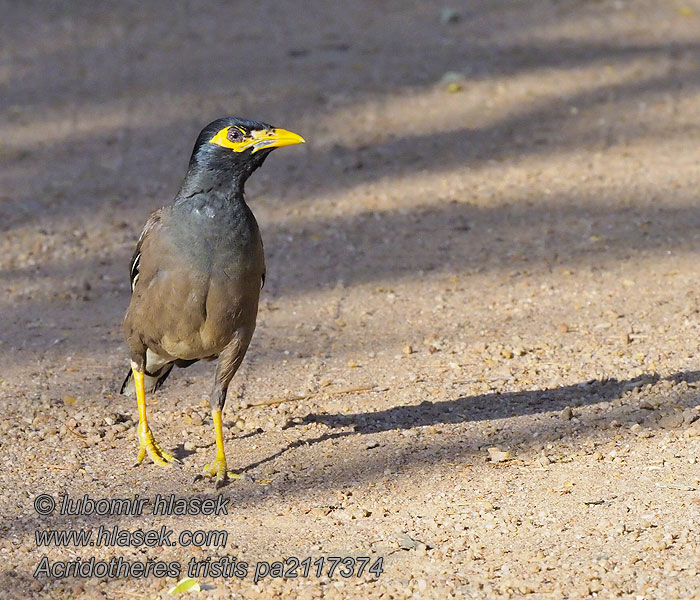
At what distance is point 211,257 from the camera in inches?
244

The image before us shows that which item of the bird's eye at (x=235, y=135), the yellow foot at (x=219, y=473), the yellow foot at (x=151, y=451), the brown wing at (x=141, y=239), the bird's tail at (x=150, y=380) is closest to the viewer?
the bird's eye at (x=235, y=135)

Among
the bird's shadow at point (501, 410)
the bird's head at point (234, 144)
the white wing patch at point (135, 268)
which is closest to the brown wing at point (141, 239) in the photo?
the white wing patch at point (135, 268)

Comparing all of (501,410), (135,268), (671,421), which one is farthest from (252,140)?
(671,421)

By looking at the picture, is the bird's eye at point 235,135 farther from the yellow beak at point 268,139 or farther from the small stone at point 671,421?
the small stone at point 671,421

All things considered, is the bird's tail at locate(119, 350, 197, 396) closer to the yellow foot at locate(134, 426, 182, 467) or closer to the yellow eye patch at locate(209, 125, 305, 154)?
the yellow foot at locate(134, 426, 182, 467)

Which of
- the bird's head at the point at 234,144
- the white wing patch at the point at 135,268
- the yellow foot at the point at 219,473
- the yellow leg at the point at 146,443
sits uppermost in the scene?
the bird's head at the point at 234,144

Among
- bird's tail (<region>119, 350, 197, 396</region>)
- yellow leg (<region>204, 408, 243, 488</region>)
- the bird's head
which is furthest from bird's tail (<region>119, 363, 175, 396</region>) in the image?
the bird's head

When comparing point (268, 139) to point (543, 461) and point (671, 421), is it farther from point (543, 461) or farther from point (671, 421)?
point (671, 421)

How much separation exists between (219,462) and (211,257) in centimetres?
122

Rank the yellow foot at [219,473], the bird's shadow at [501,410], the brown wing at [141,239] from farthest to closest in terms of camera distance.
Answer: the bird's shadow at [501,410] < the brown wing at [141,239] < the yellow foot at [219,473]

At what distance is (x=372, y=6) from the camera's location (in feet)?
54.5

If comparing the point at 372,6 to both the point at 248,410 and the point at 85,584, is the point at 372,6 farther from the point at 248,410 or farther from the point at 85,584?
the point at 85,584

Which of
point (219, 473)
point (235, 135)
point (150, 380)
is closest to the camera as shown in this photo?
point (235, 135)

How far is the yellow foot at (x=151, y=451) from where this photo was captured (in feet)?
21.9
